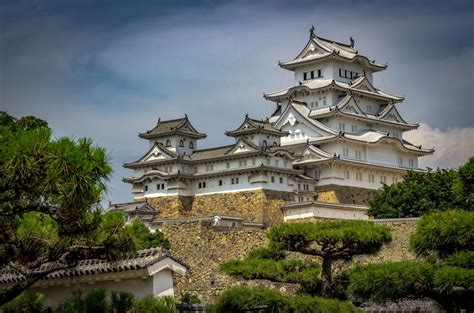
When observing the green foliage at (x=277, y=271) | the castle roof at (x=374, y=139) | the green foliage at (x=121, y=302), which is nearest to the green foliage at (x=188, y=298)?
the green foliage at (x=277, y=271)

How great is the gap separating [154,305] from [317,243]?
23.6 feet

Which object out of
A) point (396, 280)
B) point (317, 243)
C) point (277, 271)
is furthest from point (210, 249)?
point (396, 280)

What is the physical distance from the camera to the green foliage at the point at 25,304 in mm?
16641

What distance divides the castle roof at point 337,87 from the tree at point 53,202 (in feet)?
139

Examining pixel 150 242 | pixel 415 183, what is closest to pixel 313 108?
pixel 415 183

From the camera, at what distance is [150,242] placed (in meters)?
37.4

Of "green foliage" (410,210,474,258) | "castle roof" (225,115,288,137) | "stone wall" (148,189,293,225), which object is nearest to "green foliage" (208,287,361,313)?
"green foliage" (410,210,474,258)

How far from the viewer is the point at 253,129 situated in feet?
170

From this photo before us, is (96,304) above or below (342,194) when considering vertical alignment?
below

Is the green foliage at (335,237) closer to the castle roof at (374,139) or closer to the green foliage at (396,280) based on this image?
the green foliage at (396,280)

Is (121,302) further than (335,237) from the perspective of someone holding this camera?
No

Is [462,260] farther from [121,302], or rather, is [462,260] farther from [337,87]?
[337,87]

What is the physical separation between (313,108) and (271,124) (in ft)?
→ 14.6

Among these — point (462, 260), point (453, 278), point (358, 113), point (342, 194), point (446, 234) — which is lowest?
point (453, 278)
